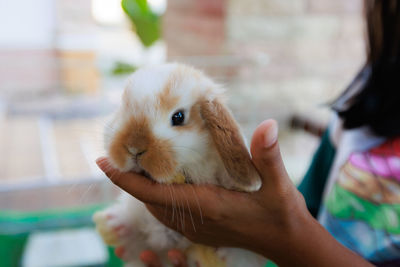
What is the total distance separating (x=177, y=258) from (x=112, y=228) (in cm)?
12

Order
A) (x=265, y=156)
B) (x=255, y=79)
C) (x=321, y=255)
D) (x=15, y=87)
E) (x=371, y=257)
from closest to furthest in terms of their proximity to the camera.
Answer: (x=265, y=156), (x=321, y=255), (x=371, y=257), (x=255, y=79), (x=15, y=87)

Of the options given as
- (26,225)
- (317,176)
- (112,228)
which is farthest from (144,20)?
(112,228)

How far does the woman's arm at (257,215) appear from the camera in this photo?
0.53 m

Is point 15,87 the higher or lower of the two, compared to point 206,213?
lower

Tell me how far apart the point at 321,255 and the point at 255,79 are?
1104mm

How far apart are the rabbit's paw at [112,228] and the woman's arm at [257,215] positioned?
91 millimetres

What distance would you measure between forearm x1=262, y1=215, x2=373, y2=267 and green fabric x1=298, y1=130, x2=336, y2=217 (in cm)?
34

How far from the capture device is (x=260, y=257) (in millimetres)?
623

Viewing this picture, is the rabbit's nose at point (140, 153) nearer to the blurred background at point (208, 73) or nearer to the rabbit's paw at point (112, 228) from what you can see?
the rabbit's paw at point (112, 228)

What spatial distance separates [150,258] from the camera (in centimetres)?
63

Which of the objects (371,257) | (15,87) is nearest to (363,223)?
(371,257)

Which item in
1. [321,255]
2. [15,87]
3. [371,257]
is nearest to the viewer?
[321,255]

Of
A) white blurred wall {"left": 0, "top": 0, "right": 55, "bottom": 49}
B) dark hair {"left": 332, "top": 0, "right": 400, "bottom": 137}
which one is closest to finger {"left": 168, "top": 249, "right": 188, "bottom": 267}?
dark hair {"left": 332, "top": 0, "right": 400, "bottom": 137}

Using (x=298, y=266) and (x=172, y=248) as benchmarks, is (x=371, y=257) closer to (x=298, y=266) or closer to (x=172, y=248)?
(x=298, y=266)
